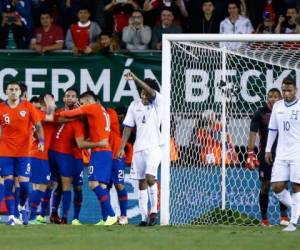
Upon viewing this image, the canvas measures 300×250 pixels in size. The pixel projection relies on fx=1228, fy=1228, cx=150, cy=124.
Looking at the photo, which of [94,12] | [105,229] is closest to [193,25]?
[94,12]

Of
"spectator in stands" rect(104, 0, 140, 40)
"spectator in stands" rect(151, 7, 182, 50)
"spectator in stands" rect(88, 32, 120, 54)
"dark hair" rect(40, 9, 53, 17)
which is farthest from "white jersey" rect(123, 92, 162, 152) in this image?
"dark hair" rect(40, 9, 53, 17)

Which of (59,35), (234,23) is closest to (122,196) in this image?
(59,35)

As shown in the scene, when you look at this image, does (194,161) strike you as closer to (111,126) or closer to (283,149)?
(111,126)

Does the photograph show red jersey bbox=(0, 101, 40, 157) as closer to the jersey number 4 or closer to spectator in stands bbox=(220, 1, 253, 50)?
the jersey number 4

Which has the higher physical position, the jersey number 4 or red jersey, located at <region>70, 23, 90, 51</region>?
red jersey, located at <region>70, 23, 90, 51</region>

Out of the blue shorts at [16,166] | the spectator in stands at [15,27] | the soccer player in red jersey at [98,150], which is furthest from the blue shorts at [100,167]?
the spectator in stands at [15,27]

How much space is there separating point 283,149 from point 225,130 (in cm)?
239

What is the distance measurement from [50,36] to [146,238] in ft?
23.2

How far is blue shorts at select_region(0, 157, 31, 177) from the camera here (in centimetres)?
1595

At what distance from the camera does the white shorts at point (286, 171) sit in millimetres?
15023

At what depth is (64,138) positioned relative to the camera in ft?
56.8

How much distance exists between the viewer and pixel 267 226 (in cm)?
1670

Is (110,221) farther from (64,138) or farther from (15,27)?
(15,27)

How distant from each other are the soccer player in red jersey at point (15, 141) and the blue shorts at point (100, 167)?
1.05 m
